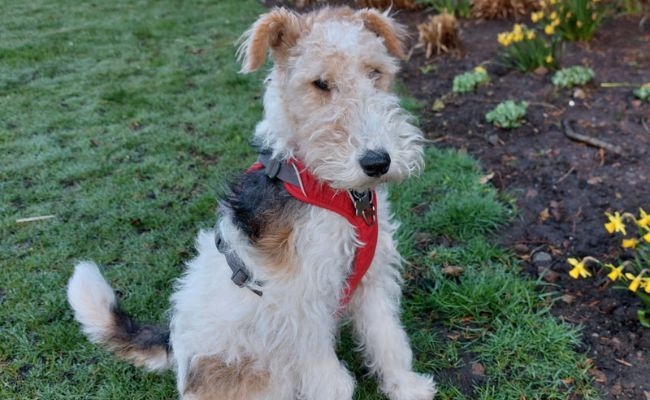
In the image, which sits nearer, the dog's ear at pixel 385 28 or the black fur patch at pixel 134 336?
the dog's ear at pixel 385 28

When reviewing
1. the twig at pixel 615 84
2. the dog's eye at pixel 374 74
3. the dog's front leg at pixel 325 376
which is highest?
the dog's eye at pixel 374 74

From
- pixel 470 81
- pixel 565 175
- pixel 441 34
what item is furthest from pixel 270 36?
pixel 441 34

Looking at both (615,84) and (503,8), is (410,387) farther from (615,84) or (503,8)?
(503,8)

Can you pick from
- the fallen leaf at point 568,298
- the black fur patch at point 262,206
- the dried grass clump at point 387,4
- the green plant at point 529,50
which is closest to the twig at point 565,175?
the fallen leaf at point 568,298

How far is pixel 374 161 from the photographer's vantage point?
6.97 feet

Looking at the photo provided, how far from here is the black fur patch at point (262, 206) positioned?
8.27 ft

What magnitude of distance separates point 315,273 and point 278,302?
245 mm

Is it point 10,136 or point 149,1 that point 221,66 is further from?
point 149,1

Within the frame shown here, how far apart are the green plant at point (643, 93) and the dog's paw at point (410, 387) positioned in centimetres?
397

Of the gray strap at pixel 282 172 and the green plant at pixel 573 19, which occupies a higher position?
the gray strap at pixel 282 172

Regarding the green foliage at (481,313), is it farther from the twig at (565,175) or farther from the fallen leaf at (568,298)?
the twig at (565,175)

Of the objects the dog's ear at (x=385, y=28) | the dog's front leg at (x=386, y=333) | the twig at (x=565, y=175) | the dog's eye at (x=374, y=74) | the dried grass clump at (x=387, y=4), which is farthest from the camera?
the dried grass clump at (x=387, y=4)

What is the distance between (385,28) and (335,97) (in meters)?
0.65

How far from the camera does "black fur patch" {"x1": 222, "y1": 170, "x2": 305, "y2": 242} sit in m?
2.52
